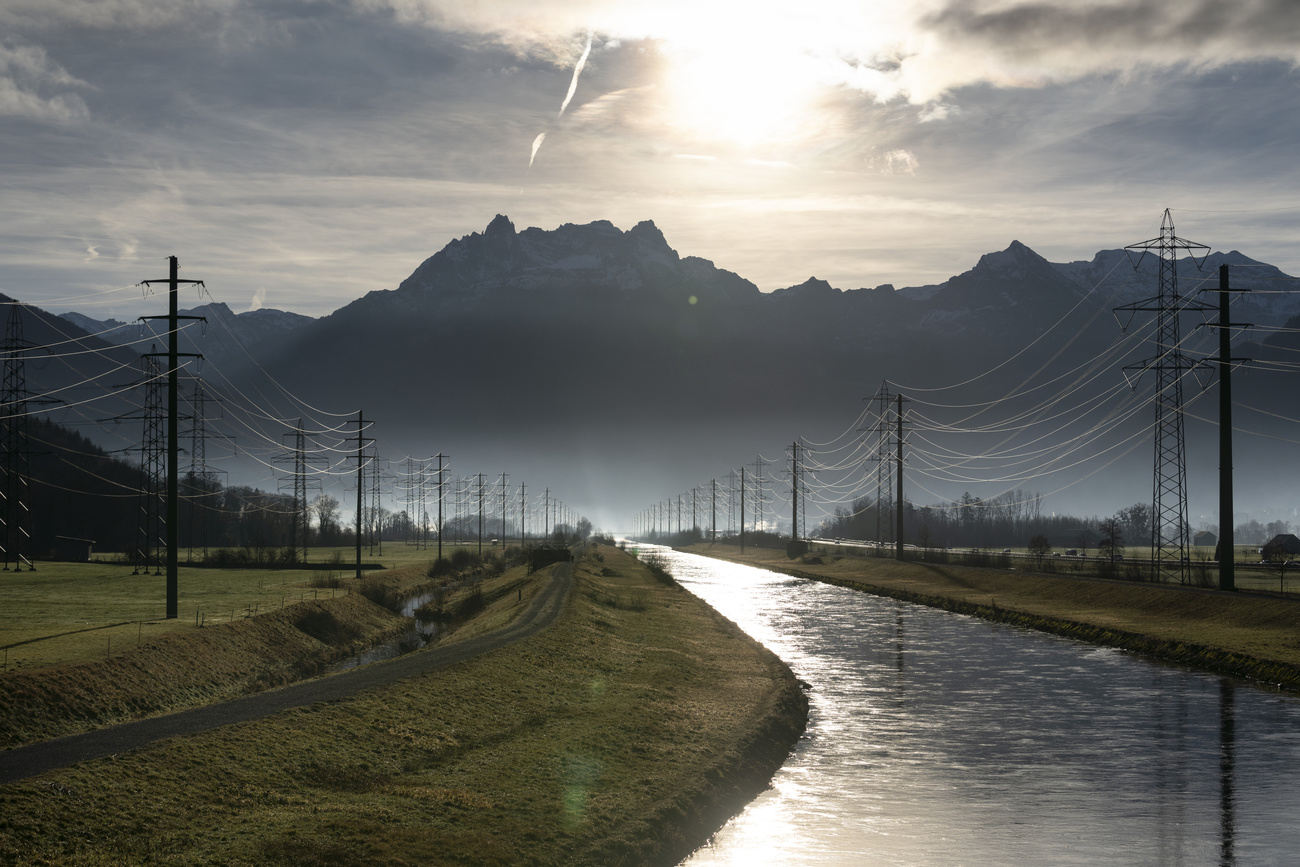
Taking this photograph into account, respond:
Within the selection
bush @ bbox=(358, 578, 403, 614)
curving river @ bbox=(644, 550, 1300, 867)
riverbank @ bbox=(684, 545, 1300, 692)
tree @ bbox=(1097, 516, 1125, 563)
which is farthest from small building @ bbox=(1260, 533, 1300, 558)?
bush @ bbox=(358, 578, 403, 614)

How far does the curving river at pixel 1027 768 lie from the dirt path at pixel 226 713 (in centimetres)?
1151

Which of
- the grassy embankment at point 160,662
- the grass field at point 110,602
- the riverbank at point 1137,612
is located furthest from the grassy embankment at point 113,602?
the riverbank at point 1137,612

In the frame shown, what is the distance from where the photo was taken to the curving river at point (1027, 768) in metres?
19.0

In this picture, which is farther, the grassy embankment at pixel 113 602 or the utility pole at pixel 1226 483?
the utility pole at pixel 1226 483

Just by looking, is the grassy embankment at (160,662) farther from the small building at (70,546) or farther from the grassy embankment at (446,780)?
the small building at (70,546)

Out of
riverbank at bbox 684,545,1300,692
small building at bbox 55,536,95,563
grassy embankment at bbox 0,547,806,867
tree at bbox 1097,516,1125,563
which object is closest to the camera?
grassy embankment at bbox 0,547,806,867

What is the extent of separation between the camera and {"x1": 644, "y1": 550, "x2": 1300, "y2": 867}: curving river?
19.0 meters

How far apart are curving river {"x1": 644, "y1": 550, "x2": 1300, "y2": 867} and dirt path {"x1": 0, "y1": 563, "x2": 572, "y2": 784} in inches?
453

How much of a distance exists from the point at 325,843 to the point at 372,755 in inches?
257

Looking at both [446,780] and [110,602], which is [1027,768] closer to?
[446,780]

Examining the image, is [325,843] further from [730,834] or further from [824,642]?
[824,642]

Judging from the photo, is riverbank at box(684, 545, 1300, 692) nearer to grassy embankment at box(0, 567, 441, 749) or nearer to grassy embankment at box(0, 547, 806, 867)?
grassy embankment at box(0, 547, 806, 867)

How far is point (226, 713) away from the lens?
22594 millimetres

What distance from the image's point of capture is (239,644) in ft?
137
